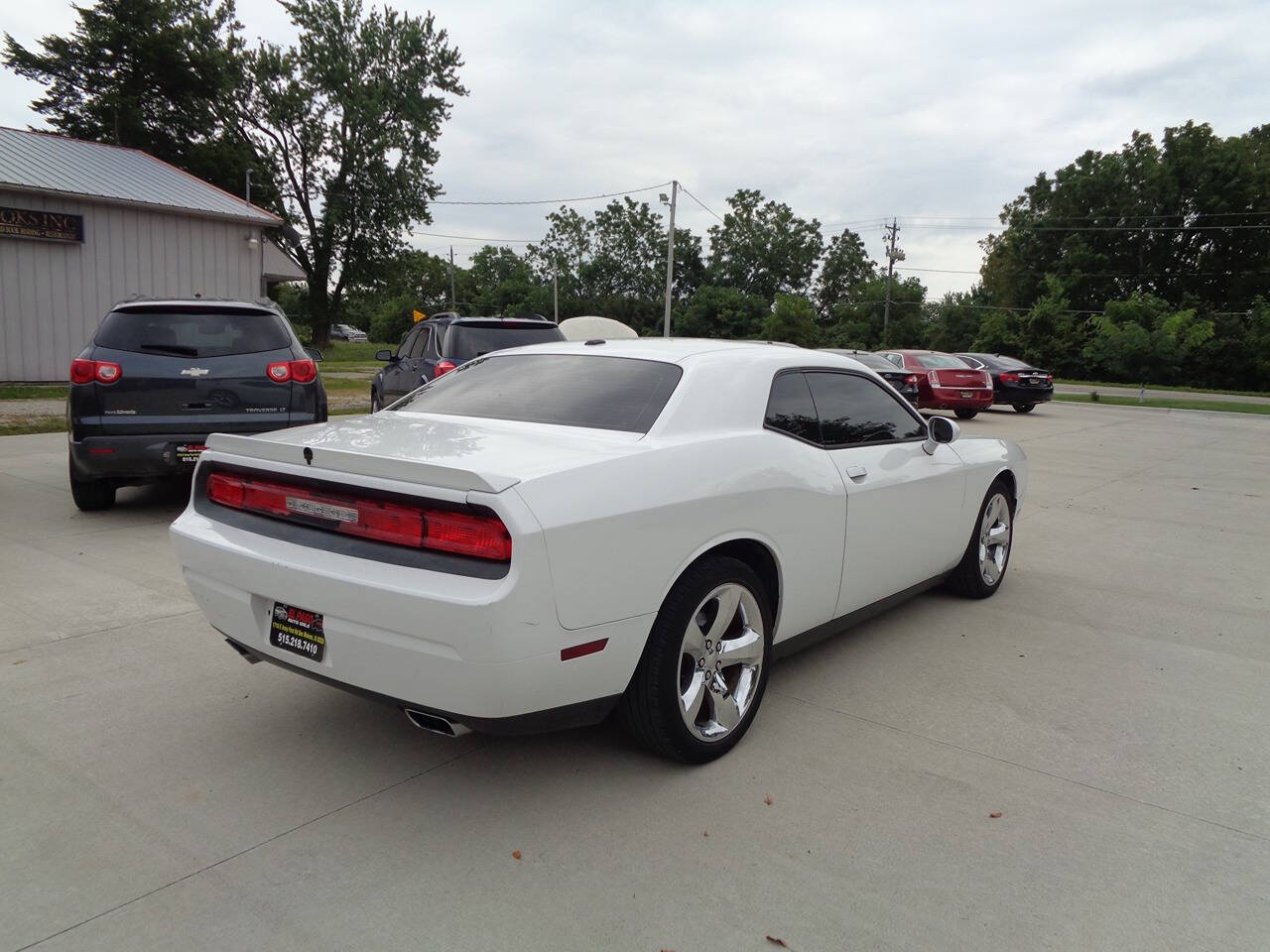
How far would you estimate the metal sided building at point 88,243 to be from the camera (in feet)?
59.4

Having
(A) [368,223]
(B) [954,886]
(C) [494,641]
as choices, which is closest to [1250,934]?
(B) [954,886]

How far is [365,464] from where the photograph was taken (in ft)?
9.41

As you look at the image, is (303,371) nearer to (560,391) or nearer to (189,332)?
(189,332)

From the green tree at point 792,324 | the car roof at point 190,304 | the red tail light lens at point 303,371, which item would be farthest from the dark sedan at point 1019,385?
the green tree at point 792,324

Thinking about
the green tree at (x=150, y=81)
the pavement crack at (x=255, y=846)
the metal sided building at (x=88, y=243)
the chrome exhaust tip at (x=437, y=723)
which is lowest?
the pavement crack at (x=255, y=846)

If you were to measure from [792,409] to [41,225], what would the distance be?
64.3 feet

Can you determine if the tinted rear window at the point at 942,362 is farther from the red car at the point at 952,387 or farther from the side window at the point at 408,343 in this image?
the side window at the point at 408,343

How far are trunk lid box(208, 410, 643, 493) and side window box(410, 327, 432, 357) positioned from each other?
8132 millimetres

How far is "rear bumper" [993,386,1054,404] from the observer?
21.5 m

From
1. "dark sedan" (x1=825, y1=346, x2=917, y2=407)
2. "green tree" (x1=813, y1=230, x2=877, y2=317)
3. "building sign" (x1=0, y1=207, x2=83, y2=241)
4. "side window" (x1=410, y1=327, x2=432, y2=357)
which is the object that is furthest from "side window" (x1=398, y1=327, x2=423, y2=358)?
"green tree" (x1=813, y1=230, x2=877, y2=317)

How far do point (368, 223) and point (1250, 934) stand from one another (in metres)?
40.6

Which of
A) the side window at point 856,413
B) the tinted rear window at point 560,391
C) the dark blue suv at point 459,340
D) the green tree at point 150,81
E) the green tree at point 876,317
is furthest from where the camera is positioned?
the green tree at point 876,317

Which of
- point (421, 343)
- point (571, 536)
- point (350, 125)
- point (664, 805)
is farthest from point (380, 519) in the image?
point (350, 125)

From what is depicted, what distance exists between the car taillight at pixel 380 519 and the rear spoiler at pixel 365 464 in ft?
0.28
